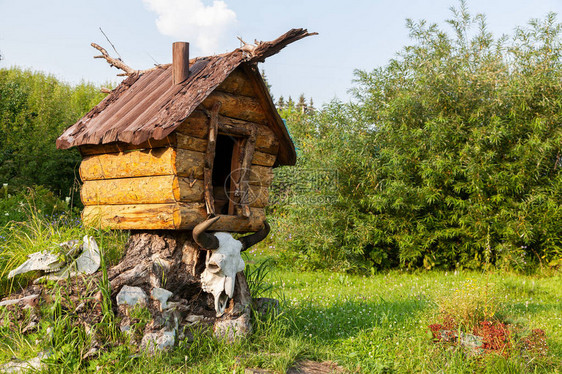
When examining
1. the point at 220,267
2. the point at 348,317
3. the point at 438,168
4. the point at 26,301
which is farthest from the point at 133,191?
the point at 438,168

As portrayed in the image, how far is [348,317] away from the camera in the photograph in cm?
577

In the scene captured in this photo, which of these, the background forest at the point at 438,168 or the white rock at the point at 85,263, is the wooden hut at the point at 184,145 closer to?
the white rock at the point at 85,263

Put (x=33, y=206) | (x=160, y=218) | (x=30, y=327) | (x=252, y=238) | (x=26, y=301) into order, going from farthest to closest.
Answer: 1. (x=33, y=206)
2. (x=252, y=238)
3. (x=160, y=218)
4. (x=26, y=301)
5. (x=30, y=327)

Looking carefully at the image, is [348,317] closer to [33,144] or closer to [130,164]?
[130,164]

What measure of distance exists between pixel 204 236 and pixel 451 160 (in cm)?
677

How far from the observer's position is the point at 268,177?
5199mm

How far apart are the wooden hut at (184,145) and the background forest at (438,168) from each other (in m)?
4.73

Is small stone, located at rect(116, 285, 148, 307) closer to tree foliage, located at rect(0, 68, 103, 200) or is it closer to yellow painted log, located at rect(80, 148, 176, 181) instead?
yellow painted log, located at rect(80, 148, 176, 181)

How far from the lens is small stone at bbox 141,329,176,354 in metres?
3.90

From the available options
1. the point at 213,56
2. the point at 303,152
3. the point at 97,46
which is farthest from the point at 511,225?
the point at 97,46

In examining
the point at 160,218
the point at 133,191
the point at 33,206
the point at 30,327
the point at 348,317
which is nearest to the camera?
the point at 30,327

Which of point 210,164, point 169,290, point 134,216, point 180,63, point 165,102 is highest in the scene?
point 180,63

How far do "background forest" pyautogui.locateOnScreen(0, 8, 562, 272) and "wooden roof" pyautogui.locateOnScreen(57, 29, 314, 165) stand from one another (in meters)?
4.51

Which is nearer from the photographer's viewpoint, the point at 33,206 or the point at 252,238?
the point at 252,238
